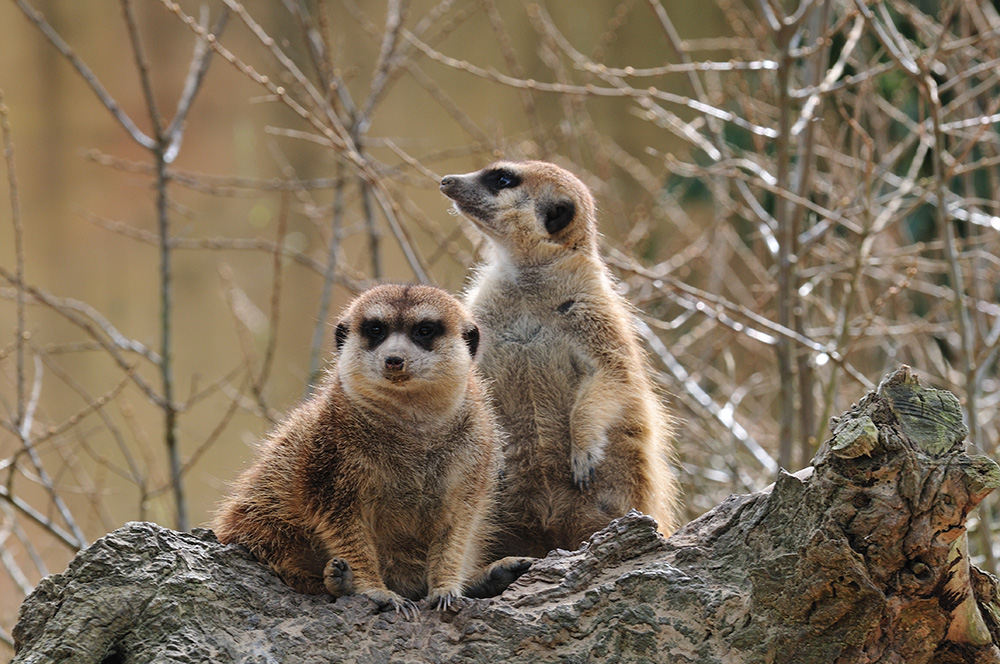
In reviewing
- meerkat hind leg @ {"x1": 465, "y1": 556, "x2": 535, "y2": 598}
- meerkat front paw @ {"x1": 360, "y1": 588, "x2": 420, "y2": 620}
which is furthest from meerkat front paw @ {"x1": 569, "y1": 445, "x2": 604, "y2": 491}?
meerkat front paw @ {"x1": 360, "y1": 588, "x2": 420, "y2": 620}

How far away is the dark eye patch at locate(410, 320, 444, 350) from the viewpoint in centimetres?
245

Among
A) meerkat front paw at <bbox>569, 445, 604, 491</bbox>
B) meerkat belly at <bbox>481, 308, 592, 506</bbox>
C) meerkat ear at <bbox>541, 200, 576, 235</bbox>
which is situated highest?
meerkat ear at <bbox>541, 200, 576, 235</bbox>

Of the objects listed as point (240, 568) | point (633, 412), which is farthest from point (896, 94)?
point (240, 568)

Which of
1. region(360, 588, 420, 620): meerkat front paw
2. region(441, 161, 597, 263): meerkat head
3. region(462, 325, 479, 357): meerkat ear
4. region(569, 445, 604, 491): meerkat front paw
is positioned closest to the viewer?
region(360, 588, 420, 620): meerkat front paw

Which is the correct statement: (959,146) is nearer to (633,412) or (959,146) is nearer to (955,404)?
(633,412)

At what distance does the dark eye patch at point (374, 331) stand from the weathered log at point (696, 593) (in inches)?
22.8

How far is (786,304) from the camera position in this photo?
3764mm

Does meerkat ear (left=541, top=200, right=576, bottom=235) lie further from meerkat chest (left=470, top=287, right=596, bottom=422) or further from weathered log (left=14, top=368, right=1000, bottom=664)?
weathered log (left=14, top=368, right=1000, bottom=664)

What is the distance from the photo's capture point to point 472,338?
2.62m

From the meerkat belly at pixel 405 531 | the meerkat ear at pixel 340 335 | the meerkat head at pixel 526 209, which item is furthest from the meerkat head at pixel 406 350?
the meerkat head at pixel 526 209

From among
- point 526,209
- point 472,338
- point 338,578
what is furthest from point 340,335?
point 526,209

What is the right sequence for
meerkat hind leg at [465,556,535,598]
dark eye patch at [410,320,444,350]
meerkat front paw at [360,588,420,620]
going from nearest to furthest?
meerkat front paw at [360,588,420,620] < meerkat hind leg at [465,556,535,598] < dark eye patch at [410,320,444,350]

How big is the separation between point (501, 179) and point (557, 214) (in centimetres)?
21

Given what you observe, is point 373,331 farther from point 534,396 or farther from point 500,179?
point 500,179
